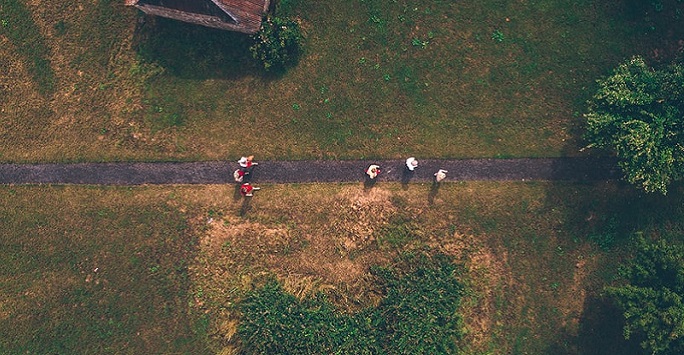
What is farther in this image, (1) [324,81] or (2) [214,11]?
(1) [324,81]

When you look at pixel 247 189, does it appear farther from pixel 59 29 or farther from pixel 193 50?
pixel 59 29

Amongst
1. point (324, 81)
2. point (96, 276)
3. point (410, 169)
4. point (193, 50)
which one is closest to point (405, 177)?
point (410, 169)

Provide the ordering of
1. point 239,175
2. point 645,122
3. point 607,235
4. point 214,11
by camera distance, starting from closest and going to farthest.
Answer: point 645,122, point 214,11, point 607,235, point 239,175

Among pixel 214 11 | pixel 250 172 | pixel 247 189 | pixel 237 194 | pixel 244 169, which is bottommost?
pixel 237 194

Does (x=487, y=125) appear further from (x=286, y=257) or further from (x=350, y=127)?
(x=286, y=257)

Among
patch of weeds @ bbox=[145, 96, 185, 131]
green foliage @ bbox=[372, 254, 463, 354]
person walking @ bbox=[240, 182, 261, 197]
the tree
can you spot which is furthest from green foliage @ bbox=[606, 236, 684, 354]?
patch of weeds @ bbox=[145, 96, 185, 131]

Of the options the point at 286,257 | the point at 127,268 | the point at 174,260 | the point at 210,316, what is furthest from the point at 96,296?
the point at 286,257
